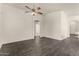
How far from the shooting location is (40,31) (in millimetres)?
1310

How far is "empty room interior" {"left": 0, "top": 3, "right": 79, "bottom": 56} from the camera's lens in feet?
3.95

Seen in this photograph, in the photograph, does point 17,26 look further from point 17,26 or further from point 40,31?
point 40,31

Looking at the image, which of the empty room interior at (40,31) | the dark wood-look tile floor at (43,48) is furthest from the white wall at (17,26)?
the dark wood-look tile floor at (43,48)

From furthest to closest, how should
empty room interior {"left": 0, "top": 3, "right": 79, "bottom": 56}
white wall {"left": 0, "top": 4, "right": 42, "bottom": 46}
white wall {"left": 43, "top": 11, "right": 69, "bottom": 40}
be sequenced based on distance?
white wall {"left": 0, "top": 4, "right": 42, "bottom": 46}
white wall {"left": 43, "top": 11, "right": 69, "bottom": 40}
empty room interior {"left": 0, "top": 3, "right": 79, "bottom": 56}

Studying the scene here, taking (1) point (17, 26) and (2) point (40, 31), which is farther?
(1) point (17, 26)

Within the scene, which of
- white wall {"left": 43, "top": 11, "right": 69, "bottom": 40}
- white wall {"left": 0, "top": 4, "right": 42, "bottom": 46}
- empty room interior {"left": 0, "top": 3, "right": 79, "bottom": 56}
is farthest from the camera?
white wall {"left": 0, "top": 4, "right": 42, "bottom": 46}

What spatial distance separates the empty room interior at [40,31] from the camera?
1203 mm

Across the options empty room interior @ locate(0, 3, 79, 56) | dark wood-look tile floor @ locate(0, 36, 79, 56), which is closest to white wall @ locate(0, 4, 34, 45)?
empty room interior @ locate(0, 3, 79, 56)

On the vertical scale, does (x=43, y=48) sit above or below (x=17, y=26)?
below

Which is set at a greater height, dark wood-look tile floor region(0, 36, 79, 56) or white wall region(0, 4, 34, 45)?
white wall region(0, 4, 34, 45)

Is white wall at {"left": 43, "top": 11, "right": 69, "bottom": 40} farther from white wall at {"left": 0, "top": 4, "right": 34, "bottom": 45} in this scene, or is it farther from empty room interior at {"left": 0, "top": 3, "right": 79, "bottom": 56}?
white wall at {"left": 0, "top": 4, "right": 34, "bottom": 45}

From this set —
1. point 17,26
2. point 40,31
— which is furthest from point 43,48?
point 17,26

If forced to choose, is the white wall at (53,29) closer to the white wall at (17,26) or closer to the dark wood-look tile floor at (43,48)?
the dark wood-look tile floor at (43,48)

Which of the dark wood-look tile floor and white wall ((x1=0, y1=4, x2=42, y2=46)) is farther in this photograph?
white wall ((x1=0, y1=4, x2=42, y2=46))
